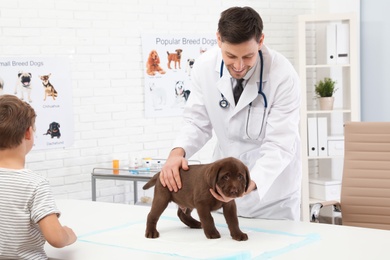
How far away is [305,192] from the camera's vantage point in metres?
5.30

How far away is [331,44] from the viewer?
17.2 ft

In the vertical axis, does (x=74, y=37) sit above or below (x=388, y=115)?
above

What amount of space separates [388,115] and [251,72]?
10.1ft

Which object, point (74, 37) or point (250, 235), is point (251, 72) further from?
point (74, 37)

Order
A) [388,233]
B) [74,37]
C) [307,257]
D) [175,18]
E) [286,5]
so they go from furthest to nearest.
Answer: [286,5] → [175,18] → [74,37] → [388,233] → [307,257]

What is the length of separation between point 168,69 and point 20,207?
10.7 feet

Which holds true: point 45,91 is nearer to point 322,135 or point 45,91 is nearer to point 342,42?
point 322,135

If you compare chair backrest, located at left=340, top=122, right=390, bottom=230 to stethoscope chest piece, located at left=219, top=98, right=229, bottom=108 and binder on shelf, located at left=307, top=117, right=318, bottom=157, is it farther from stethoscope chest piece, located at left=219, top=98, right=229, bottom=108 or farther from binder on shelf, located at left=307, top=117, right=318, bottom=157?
binder on shelf, located at left=307, top=117, right=318, bottom=157

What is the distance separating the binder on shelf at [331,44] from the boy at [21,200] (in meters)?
3.70

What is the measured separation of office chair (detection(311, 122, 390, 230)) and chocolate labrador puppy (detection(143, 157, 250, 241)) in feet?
3.43

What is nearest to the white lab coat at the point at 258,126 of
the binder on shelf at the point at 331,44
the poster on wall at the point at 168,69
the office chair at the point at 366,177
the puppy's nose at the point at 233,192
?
the puppy's nose at the point at 233,192

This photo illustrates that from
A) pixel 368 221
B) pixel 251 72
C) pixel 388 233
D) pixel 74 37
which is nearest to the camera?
pixel 388 233

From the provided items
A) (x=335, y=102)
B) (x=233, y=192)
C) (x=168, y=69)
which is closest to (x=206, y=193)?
(x=233, y=192)

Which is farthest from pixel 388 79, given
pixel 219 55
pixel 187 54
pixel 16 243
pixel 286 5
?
pixel 16 243
